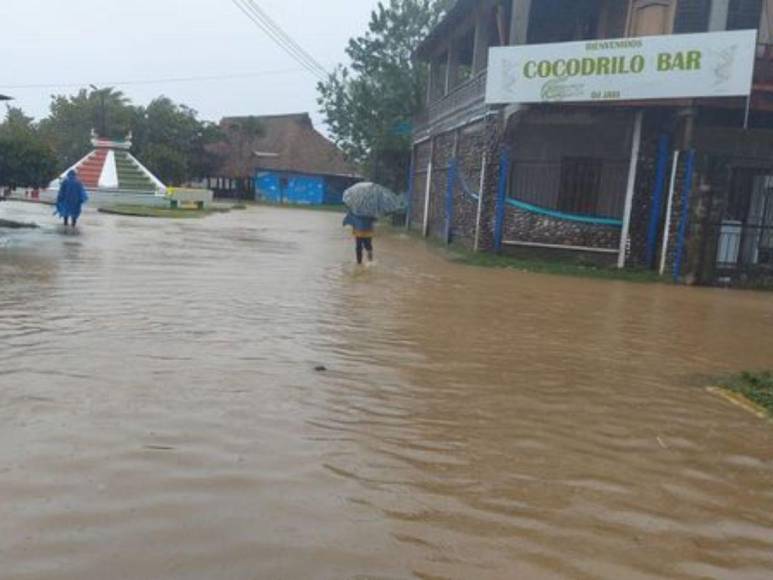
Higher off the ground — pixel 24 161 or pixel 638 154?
pixel 638 154

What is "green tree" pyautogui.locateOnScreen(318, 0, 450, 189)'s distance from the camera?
3788 cm

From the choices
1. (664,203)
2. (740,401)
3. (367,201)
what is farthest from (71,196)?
(740,401)

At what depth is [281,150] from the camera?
223 feet

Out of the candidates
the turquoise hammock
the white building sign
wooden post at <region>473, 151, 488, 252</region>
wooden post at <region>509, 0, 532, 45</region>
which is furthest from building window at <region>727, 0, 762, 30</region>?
wooden post at <region>473, 151, 488, 252</region>

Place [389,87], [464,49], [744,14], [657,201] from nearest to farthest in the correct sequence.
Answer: [657,201], [744,14], [464,49], [389,87]

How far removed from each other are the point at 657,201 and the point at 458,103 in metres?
8.15

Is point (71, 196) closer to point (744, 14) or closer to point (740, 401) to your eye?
point (744, 14)

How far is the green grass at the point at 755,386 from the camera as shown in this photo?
20.0ft

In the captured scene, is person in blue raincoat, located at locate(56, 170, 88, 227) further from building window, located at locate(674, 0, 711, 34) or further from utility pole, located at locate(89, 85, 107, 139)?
utility pole, located at locate(89, 85, 107, 139)

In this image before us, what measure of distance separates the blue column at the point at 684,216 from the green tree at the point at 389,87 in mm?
20807

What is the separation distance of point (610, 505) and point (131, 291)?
7804mm

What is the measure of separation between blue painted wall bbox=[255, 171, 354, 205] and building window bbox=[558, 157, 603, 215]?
4915 centimetres

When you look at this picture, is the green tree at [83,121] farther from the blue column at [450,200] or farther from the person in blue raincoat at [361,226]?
the person in blue raincoat at [361,226]

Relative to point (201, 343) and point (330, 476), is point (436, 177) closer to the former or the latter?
point (201, 343)
